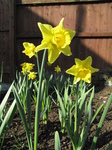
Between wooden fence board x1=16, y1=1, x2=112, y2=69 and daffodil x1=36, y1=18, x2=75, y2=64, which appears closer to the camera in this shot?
daffodil x1=36, y1=18, x2=75, y2=64

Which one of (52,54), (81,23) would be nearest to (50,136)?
(52,54)

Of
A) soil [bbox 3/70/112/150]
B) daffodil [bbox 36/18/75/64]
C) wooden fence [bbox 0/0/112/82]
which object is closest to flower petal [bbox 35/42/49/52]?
daffodil [bbox 36/18/75/64]

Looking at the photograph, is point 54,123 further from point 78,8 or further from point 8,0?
point 8,0

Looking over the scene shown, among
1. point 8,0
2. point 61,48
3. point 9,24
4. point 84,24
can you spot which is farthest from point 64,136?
point 8,0

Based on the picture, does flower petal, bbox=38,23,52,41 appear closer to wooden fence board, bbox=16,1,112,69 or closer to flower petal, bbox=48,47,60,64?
flower petal, bbox=48,47,60,64

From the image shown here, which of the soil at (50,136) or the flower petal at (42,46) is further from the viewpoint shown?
the soil at (50,136)

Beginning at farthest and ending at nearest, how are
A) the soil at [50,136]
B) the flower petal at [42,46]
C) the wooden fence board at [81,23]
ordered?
the wooden fence board at [81,23], the soil at [50,136], the flower petal at [42,46]

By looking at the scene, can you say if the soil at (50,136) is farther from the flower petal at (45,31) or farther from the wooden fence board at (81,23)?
the wooden fence board at (81,23)

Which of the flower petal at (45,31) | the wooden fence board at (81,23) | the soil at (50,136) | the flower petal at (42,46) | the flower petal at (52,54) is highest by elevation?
the wooden fence board at (81,23)

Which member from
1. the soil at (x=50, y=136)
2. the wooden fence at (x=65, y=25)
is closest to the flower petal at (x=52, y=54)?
the soil at (x=50, y=136)
